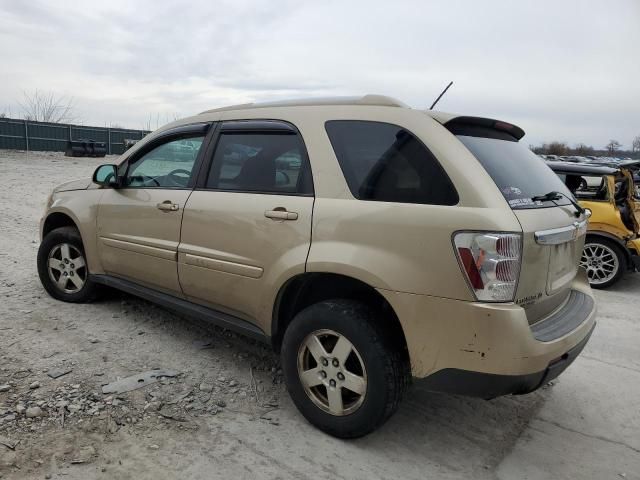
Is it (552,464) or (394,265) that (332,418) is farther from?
(552,464)

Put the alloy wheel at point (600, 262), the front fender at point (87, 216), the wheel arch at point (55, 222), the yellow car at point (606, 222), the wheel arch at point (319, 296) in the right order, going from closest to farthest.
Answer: the wheel arch at point (319, 296)
the front fender at point (87, 216)
the wheel arch at point (55, 222)
the yellow car at point (606, 222)
the alloy wheel at point (600, 262)

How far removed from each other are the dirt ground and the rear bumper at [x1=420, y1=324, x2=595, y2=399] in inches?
19.3

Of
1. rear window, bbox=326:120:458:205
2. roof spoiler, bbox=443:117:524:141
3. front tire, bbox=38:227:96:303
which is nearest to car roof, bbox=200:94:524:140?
roof spoiler, bbox=443:117:524:141

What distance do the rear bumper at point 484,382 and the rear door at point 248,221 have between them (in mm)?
907

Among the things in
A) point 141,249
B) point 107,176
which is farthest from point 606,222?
point 107,176

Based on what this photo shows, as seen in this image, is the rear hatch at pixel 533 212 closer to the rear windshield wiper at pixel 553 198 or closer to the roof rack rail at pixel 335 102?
the rear windshield wiper at pixel 553 198

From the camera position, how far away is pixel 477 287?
2.27m

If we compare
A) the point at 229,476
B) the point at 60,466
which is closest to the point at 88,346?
the point at 60,466

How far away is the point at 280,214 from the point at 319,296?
0.54 m

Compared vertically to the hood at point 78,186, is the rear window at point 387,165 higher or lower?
higher

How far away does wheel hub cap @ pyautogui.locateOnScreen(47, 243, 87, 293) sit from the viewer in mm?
4578

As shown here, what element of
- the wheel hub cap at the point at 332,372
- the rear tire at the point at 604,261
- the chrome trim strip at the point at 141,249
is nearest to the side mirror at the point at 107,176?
the chrome trim strip at the point at 141,249

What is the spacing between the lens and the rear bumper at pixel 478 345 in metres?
2.26

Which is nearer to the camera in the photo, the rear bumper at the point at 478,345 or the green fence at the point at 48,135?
the rear bumper at the point at 478,345
